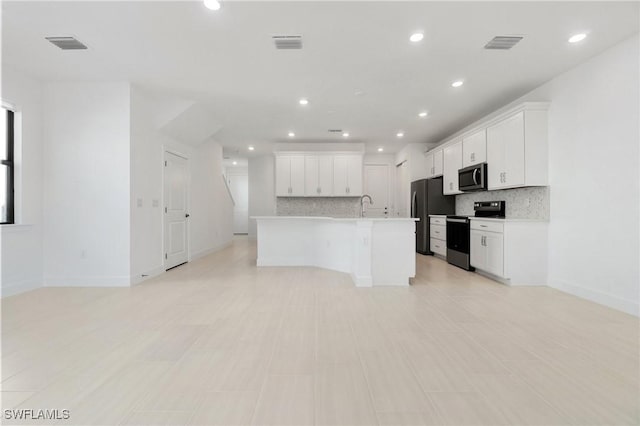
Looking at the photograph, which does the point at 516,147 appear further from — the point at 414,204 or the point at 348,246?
the point at 414,204

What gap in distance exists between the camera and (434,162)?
6812 mm

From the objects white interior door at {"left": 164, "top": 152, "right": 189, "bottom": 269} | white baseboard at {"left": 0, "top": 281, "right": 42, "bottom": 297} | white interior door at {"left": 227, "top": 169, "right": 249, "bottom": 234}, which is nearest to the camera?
white baseboard at {"left": 0, "top": 281, "right": 42, "bottom": 297}

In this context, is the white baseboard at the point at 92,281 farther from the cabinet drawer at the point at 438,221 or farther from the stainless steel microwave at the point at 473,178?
the cabinet drawer at the point at 438,221

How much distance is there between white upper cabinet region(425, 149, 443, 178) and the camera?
648 centimetres

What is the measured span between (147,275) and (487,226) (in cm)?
524

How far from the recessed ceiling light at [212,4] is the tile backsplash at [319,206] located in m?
5.45

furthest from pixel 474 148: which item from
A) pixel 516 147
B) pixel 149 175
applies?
pixel 149 175

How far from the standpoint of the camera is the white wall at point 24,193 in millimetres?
3579

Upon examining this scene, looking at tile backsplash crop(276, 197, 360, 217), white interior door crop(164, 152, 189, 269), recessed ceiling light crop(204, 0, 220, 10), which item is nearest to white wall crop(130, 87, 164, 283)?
white interior door crop(164, 152, 189, 269)

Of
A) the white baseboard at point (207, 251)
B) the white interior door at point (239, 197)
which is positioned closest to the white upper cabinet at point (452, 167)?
the white baseboard at point (207, 251)

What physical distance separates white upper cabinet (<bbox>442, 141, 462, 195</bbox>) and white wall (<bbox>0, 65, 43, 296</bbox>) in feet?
22.1

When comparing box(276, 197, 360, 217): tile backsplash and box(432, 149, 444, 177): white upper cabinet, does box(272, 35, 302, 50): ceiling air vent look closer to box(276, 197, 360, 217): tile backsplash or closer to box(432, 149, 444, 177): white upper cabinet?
box(432, 149, 444, 177): white upper cabinet

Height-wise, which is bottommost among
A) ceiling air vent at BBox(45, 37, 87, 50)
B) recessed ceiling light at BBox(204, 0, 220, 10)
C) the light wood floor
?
the light wood floor

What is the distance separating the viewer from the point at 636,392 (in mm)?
1638
